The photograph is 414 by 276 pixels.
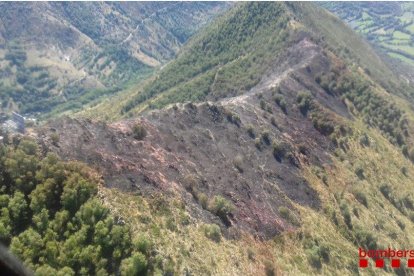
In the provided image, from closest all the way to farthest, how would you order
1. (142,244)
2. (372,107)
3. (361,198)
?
(142,244) → (361,198) → (372,107)

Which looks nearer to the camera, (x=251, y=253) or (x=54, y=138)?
(x=54, y=138)

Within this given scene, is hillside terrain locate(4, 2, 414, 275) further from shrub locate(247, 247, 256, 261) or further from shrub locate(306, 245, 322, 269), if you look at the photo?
shrub locate(247, 247, 256, 261)

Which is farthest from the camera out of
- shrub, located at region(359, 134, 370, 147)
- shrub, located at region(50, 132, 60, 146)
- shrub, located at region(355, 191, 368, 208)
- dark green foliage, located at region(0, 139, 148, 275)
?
shrub, located at region(359, 134, 370, 147)

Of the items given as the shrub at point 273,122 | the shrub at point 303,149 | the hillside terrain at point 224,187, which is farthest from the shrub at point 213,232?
the shrub at point 273,122

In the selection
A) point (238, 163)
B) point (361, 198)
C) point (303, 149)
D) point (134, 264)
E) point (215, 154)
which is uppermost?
point (303, 149)

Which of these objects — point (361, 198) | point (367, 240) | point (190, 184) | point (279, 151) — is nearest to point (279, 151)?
point (279, 151)

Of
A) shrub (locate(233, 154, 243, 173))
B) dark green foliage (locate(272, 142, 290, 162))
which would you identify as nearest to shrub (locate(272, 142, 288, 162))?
dark green foliage (locate(272, 142, 290, 162))

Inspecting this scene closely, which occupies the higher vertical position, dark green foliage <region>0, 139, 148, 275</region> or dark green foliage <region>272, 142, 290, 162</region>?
dark green foliage <region>272, 142, 290, 162</region>

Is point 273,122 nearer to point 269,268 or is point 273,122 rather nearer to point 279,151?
point 279,151
